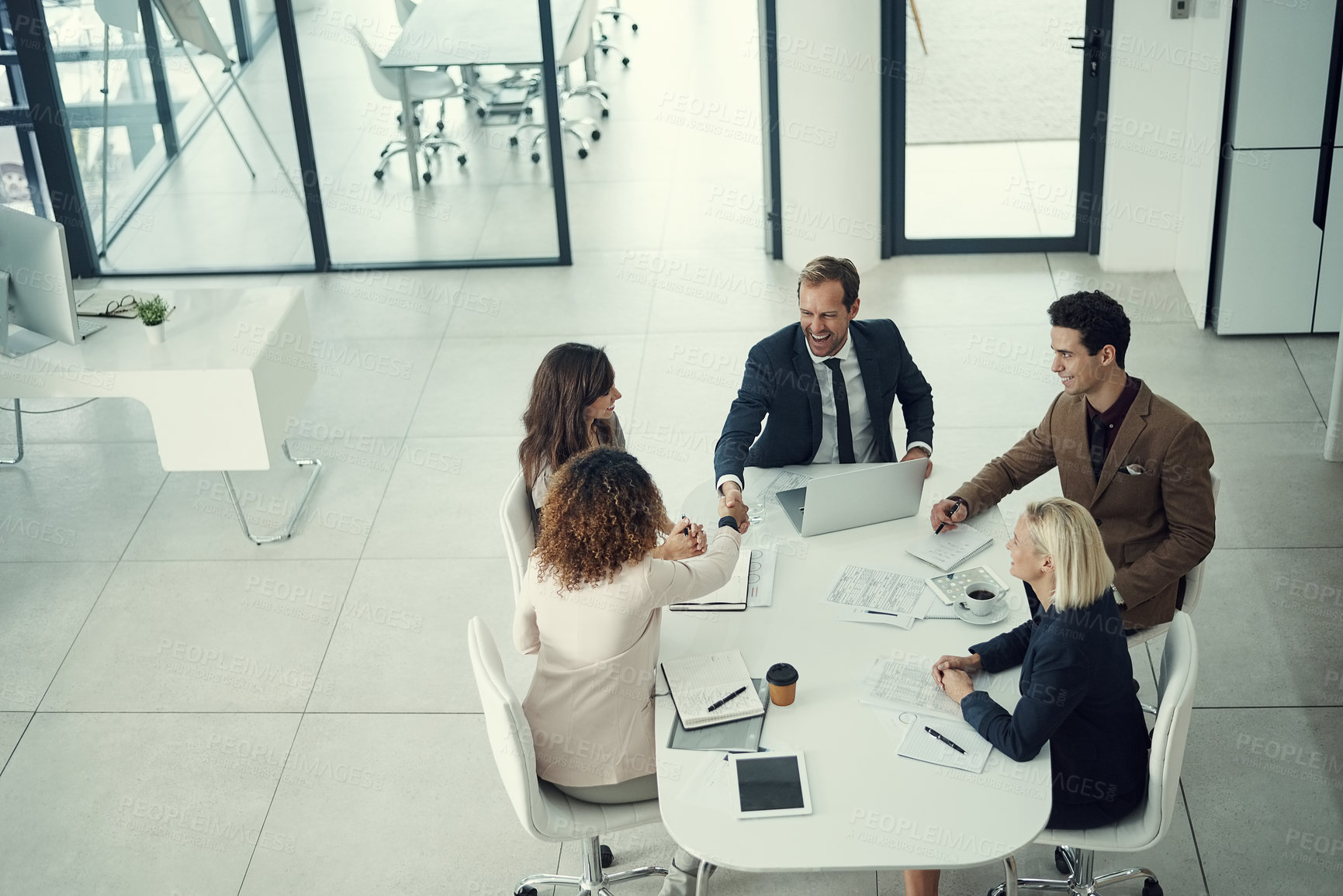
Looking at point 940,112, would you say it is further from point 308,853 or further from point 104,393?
point 308,853

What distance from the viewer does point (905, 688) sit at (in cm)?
308

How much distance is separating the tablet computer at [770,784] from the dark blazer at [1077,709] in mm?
409

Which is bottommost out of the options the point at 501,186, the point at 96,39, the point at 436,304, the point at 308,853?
the point at 308,853

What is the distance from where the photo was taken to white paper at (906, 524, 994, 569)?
354 cm

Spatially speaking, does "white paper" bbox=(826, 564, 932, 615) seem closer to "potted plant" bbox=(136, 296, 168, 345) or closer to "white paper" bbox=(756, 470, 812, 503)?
"white paper" bbox=(756, 470, 812, 503)

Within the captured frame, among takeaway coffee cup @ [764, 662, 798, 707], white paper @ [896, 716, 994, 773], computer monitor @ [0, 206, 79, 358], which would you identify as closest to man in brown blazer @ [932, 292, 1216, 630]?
white paper @ [896, 716, 994, 773]

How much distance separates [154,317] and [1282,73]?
4.77 metres

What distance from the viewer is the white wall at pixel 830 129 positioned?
6.47 meters

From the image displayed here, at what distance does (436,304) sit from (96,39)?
7.18 ft

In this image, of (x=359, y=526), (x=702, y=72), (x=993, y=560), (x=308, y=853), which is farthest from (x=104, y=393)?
(x=702, y=72)

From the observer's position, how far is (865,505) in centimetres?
367

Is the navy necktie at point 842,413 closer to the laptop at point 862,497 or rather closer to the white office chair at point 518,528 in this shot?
the laptop at point 862,497

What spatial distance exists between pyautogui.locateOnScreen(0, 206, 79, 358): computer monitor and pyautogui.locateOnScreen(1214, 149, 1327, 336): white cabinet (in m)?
4.89

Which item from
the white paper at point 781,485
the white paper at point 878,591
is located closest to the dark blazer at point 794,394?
the white paper at point 781,485
